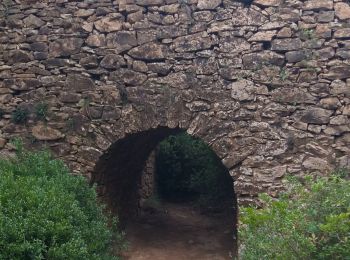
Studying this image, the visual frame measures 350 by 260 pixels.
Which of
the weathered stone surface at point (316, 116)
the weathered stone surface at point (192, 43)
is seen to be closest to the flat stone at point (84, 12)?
the weathered stone surface at point (192, 43)

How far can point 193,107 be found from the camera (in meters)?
5.90

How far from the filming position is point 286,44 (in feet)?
18.8

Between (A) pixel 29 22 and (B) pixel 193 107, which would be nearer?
(B) pixel 193 107

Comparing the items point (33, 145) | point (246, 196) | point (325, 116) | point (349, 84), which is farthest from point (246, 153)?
point (33, 145)

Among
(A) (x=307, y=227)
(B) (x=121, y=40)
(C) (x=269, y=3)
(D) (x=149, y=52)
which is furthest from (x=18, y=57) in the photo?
(A) (x=307, y=227)

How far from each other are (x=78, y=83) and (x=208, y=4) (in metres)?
1.77

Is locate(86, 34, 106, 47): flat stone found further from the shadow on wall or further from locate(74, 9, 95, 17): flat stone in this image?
the shadow on wall

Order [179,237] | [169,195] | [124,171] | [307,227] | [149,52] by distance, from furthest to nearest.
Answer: [169,195]
[179,237]
[124,171]
[149,52]
[307,227]

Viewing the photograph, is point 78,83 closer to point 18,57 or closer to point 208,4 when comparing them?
point 18,57

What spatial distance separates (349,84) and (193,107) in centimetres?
170

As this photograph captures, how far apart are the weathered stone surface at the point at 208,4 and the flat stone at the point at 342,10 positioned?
1.27 m

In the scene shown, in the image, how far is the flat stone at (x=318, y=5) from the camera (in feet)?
18.5

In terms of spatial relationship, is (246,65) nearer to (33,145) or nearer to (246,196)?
(246,196)

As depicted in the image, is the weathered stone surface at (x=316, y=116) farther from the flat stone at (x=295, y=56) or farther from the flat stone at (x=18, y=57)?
the flat stone at (x=18, y=57)
